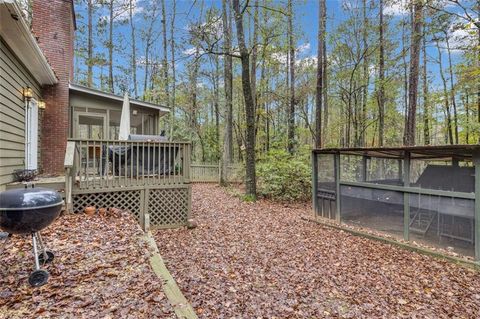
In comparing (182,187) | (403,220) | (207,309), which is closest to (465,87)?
(403,220)

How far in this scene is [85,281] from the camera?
8.66ft

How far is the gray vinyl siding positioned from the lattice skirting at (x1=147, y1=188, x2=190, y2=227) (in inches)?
102

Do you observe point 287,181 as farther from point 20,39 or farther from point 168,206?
point 20,39

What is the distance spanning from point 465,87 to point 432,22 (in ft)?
14.8

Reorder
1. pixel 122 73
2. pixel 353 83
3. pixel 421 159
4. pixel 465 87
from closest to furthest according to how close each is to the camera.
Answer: pixel 421 159, pixel 465 87, pixel 353 83, pixel 122 73

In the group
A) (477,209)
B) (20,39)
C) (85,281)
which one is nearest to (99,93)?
(20,39)

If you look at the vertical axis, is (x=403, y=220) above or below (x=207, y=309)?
above

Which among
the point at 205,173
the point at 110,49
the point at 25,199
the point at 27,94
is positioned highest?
the point at 110,49

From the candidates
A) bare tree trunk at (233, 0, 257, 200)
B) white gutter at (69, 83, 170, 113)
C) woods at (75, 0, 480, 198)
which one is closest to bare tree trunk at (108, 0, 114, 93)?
woods at (75, 0, 480, 198)

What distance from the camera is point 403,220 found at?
5.48 metres

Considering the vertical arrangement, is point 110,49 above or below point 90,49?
above

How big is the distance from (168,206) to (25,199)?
3822 mm

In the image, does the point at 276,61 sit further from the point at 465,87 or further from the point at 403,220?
the point at 403,220

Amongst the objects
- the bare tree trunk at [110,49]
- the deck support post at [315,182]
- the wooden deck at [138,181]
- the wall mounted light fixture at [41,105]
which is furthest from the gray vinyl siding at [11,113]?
the bare tree trunk at [110,49]
